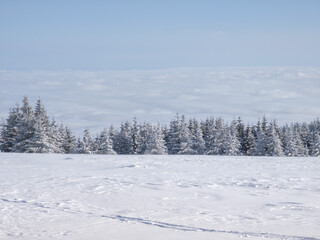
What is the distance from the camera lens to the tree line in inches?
1960

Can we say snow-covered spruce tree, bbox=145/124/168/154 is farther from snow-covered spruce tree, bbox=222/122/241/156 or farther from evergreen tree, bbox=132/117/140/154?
evergreen tree, bbox=132/117/140/154

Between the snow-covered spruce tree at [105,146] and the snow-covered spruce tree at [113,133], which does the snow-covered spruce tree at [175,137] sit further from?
the snow-covered spruce tree at [113,133]

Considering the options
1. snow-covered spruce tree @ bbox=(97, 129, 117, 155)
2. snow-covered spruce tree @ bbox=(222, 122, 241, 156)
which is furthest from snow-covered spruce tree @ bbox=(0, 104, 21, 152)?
snow-covered spruce tree @ bbox=(222, 122, 241, 156)

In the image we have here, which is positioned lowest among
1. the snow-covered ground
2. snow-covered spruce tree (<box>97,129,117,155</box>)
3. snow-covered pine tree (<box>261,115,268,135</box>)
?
the snow-covered ground

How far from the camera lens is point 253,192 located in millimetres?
12438

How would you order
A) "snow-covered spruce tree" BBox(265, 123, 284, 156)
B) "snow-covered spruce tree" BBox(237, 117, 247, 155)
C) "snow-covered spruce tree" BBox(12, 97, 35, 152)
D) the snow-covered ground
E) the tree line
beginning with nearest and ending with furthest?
the snow-covered ground → "snow-covered spruce tree" BBox(12, 97, 35, 152) → the tree line → "snow-covered spruce tree" BBox(265, 123, 284, 156) → "snow-covered spruce tree" BBox(237, 117, 247, 155)

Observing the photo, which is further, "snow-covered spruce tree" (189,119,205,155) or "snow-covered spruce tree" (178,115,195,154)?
"snow-covered spruce tree" (189,119,205,155)

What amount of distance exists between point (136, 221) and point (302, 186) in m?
6.74

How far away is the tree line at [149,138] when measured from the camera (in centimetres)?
4978

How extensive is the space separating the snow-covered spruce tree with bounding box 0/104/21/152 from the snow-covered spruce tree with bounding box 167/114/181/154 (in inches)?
1061

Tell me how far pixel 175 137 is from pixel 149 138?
6530 millimetres

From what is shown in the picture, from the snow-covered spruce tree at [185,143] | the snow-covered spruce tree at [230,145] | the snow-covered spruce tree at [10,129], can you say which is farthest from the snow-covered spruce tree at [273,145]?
the snow-covered spruce tree at [10,129]

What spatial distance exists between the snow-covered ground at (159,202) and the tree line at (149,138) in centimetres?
3326

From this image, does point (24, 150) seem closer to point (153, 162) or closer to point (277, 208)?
point (153, 162)
